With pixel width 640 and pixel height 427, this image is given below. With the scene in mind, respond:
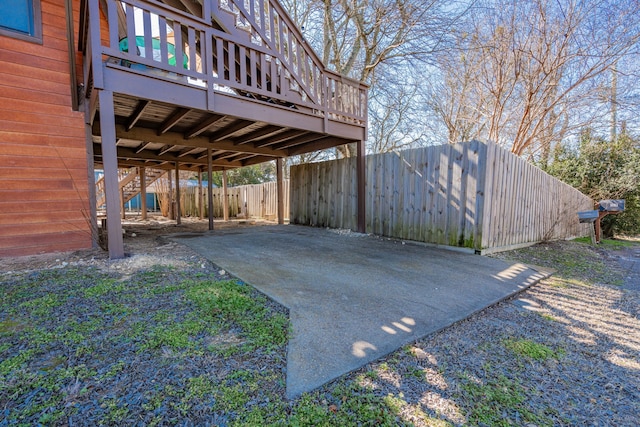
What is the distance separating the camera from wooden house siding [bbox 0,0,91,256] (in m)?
3.91

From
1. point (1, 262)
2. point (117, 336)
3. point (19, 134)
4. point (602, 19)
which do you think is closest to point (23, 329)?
point (117, 336)

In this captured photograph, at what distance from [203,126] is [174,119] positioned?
1.93ft

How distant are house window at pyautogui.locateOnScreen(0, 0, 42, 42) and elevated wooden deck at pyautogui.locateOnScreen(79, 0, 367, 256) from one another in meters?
0.58

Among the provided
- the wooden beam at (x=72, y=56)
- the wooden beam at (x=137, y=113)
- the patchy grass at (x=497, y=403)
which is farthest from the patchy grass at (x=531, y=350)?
the wooden beam at (x=72, y=56)

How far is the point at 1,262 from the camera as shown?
367 cm

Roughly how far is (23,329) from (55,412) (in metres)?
1.06

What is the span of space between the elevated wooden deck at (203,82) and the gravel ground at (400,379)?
8.38 ft

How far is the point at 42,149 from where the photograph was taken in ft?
13.5

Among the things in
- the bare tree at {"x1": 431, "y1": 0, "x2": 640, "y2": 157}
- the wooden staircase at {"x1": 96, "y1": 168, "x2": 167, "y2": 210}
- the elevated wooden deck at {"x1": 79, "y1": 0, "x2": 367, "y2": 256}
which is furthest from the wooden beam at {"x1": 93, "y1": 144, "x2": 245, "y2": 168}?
the bare tree at {"x1": 431, "y1": 0, "x2": 640, "y2": 157}

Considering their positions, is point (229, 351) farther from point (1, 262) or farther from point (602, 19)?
point (602, 19)

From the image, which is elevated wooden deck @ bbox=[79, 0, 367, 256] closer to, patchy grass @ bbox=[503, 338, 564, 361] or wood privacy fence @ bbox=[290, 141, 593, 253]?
wood privacy fence @ bbox=[290, 141, 593, 253]

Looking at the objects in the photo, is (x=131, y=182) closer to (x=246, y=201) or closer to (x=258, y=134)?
(x=246, y=201)

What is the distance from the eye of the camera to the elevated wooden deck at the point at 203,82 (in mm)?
3467

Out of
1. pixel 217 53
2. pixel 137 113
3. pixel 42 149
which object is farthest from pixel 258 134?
pixel 42 149
